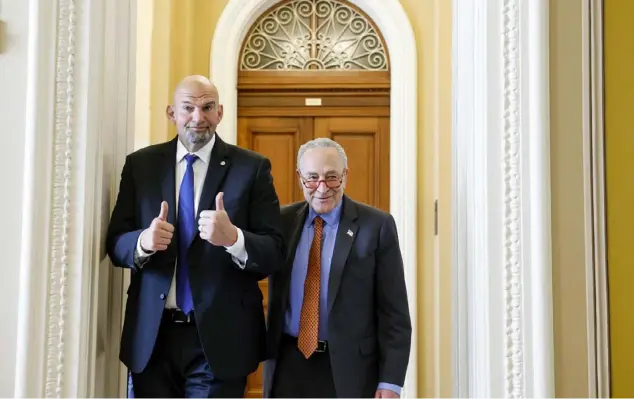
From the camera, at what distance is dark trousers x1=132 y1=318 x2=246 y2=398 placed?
2.07m

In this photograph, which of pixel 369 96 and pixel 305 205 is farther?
pixel 369 96

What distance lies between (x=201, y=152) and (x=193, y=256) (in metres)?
0.32

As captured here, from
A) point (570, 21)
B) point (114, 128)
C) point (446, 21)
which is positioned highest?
point (446, 21)

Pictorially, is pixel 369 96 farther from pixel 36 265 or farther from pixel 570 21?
pixel 36 265

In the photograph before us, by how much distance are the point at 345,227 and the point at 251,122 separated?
2514 mm

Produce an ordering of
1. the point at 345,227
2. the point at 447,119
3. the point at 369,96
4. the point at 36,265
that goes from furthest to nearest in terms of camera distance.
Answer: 1. the point at 369,96
2. the point at 447,119
3. the point at 345,227
4. the point at 36,265

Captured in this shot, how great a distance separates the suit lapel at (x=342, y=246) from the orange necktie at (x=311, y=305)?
5cm

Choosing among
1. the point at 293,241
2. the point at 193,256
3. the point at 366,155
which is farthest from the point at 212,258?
the point at 366,155

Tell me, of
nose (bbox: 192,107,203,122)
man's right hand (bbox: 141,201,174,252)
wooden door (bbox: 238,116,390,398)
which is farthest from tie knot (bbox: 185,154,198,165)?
wooden door (bbox: 238,116,390,398)

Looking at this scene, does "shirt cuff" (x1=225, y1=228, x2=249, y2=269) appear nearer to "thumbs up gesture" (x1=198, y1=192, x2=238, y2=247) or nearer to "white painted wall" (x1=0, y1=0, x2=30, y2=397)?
"thumbs up gesture" (x1=198, y1=192, x2=238, y2=247)

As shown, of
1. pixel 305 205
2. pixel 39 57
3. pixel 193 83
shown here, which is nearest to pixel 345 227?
pixel 305 205

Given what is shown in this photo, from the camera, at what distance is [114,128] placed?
2.33 metres

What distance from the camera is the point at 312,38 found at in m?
4.63

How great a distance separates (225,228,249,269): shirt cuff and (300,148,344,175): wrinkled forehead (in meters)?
0.34
